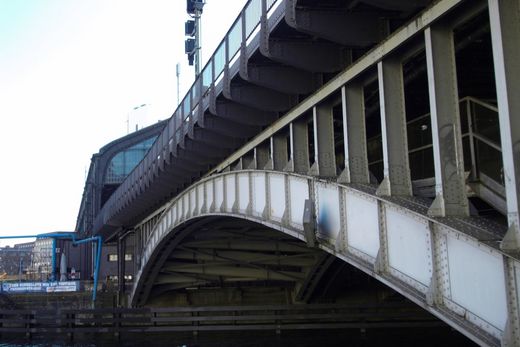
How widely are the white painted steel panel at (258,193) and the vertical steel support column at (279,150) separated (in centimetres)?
53

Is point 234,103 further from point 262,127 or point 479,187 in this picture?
point 479,187

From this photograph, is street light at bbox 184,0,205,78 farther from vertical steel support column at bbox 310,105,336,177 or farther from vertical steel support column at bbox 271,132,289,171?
vertical steel support column at bbox 310,105,336,177

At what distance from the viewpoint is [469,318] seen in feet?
22.8

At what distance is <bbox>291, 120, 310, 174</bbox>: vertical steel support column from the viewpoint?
13.4 metres

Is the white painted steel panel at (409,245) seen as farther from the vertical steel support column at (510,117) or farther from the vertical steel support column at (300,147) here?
the vertical steel support column at (300,147)

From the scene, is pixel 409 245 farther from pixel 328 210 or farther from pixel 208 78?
pixel 208 78

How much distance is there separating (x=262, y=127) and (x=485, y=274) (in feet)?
34.9

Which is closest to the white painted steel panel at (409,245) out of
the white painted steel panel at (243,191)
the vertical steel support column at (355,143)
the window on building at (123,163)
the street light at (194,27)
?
the vertical steel support column at (355,143)

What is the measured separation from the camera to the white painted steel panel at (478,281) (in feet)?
20.9

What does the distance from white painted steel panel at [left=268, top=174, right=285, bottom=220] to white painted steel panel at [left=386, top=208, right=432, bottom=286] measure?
525 centimetres

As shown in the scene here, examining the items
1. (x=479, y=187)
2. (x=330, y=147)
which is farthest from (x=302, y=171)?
(x=479, y=187)

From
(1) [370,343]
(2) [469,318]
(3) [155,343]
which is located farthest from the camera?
(3) [155,343]

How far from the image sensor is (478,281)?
6.72 meters

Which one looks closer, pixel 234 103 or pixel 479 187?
pixel 479 187
